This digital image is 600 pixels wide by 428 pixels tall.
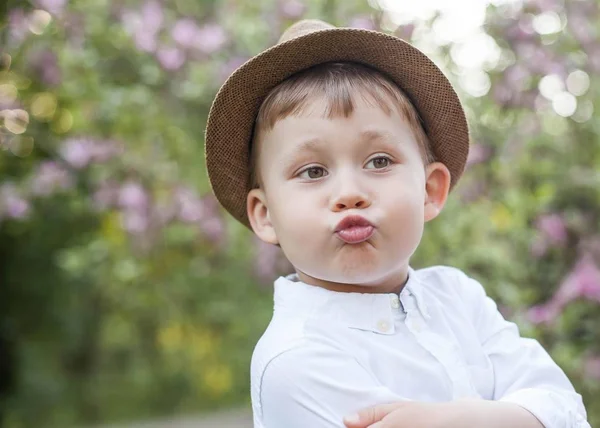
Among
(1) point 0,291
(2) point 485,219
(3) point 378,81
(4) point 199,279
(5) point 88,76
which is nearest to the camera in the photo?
(3) point 378,81

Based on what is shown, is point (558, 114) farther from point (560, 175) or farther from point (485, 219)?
point (485, 219)

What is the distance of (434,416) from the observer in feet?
4.90

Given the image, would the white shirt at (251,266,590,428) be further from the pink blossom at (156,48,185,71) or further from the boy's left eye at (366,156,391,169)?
the pink blossom at (156,48,185,71)

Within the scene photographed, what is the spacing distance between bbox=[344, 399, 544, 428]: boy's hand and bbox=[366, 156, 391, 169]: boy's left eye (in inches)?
19.0

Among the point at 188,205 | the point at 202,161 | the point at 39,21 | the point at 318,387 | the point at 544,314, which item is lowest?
the point at 544,314

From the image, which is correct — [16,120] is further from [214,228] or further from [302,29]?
[302,29]

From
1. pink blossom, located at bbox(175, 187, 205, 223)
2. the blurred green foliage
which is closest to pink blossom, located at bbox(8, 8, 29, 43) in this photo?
the blurred green foliage

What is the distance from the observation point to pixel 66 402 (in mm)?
7621

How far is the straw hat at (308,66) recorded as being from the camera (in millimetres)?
1747

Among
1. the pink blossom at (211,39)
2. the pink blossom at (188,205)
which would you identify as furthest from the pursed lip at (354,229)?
the pink blossom at (188,205)

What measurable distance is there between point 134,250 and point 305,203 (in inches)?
115

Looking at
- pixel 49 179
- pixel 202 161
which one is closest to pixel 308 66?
pixel 202 161

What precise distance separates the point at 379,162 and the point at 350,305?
31 centimetres

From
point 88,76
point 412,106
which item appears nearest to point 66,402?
point 88,76
